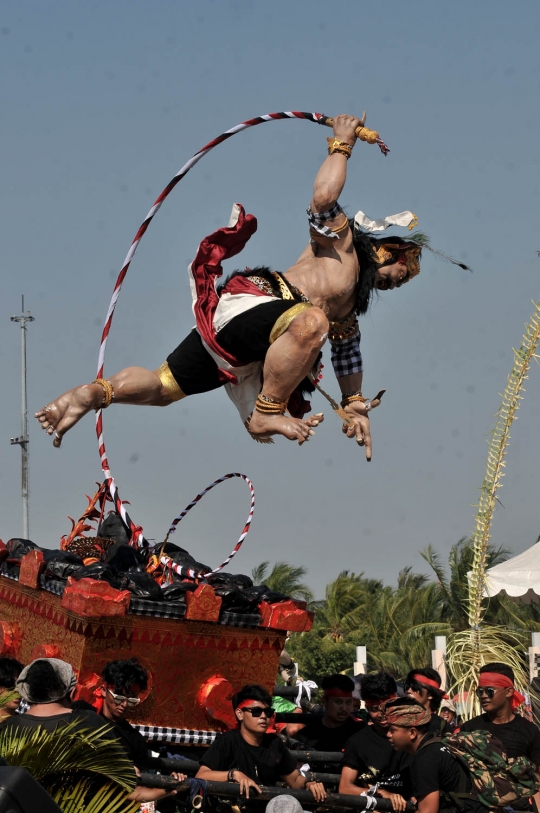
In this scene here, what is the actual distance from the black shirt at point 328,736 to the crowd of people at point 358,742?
0.52 metres

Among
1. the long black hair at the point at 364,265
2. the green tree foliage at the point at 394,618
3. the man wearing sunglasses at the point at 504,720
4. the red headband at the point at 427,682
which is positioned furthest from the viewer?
the green tree foliage at the point at 394,618

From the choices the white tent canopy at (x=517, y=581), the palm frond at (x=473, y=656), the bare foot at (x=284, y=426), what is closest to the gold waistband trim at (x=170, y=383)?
the bare foot at (x=284, y=426)

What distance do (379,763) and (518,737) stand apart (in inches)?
28.5

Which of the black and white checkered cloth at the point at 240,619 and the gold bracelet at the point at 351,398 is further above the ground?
the gold bracelet at the point at 351,398

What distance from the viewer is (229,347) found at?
259 inches

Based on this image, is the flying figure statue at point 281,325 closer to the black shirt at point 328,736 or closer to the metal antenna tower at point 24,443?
the black shirt at point 328,736

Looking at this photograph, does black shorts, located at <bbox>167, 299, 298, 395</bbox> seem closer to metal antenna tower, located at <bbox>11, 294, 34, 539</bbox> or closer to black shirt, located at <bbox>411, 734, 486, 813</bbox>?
black shirt, located at <bbox>411, 734, 486, 813</bbox>

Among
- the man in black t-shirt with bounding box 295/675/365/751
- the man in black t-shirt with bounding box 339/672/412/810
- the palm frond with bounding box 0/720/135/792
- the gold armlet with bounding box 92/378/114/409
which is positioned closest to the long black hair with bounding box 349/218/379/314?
the gold armlet with bounding box 92/378/114/409

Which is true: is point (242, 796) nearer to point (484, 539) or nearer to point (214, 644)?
point (214, 644)

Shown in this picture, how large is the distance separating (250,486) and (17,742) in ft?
13.2

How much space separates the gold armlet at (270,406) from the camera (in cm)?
633

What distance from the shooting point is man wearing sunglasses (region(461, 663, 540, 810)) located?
5.67 metres

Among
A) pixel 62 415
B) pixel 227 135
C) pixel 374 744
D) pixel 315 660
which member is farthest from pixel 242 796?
pixel 315 660

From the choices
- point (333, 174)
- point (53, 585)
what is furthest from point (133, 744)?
point (333, 174)
